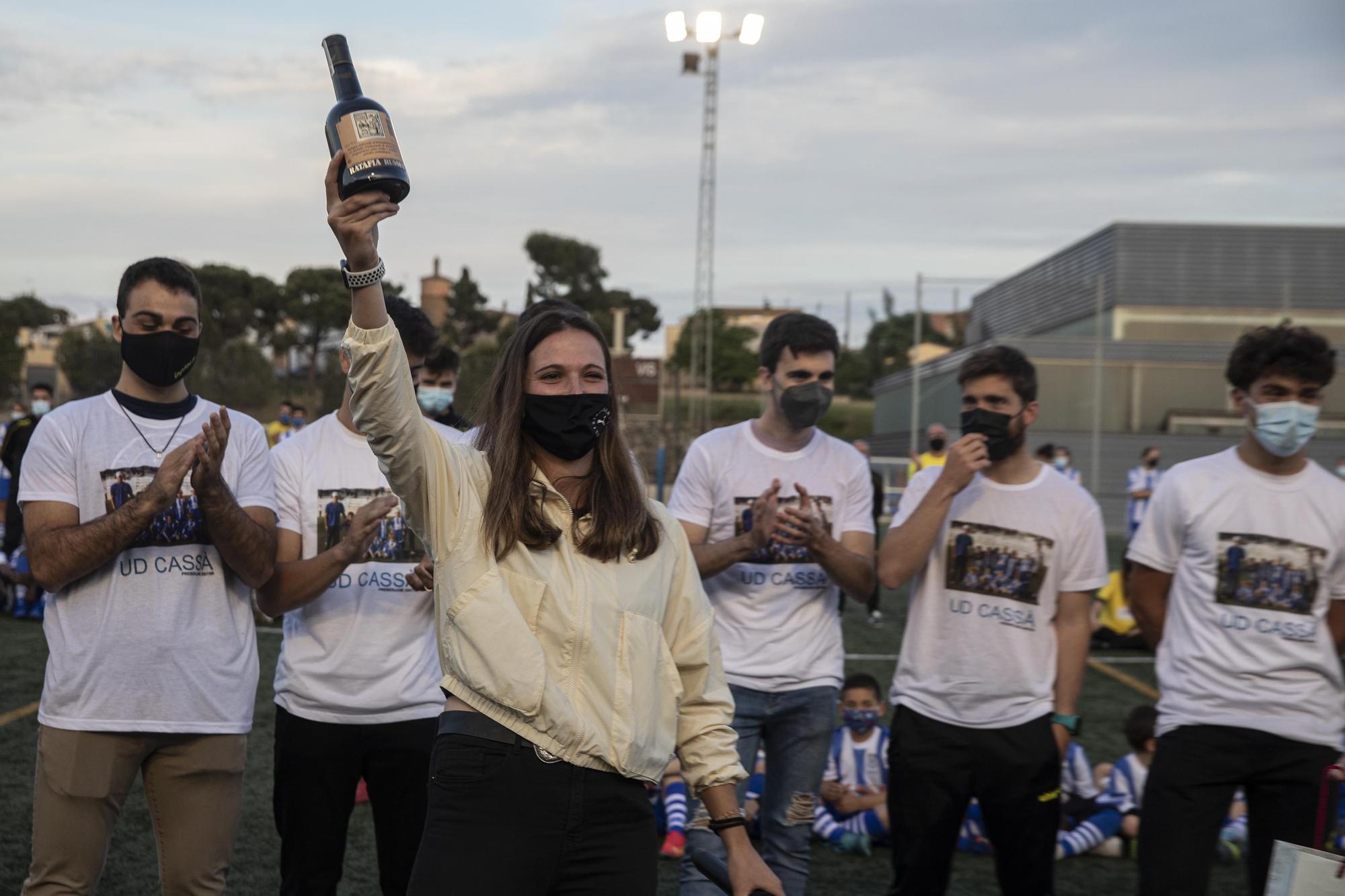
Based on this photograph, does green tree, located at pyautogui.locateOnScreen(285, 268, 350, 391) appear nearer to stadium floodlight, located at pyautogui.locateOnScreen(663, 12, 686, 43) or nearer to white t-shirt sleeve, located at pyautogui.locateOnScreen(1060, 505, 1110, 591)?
stadium floodlight, located at pyautogui.locateOnScreen(663, 12, 686, 43)

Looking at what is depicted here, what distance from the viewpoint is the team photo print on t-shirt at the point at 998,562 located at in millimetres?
4277

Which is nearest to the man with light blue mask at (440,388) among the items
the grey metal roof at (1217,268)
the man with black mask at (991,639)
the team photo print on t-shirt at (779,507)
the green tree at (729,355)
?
the team photo print on t-shirt at (779,507)

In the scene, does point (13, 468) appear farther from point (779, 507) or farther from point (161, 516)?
point (779, 507)

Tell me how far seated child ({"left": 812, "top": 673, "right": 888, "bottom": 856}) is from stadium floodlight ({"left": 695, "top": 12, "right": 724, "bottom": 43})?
23.0 meters

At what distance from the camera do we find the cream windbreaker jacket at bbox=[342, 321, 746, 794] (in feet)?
8.39

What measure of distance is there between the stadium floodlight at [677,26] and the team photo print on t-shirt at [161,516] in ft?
84.9

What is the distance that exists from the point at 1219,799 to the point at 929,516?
124 cm

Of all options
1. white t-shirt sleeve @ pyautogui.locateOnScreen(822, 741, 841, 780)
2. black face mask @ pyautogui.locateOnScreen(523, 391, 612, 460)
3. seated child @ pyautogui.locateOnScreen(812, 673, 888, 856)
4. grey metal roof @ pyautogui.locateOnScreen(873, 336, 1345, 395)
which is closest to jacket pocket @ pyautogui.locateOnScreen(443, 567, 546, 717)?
black face mask @ pyautogui.locateOnScreen(523, 391, 612, 460)

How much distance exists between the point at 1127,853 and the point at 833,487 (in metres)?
3.16

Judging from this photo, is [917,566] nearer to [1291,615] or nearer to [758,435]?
[758,435]

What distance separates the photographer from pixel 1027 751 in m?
4.14

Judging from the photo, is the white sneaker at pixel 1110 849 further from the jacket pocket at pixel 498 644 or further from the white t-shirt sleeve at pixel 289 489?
the jacket pocket at pixel 498 644

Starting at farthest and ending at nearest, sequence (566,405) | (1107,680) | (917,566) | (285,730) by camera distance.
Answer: (1107,680) < (917,566) < (285,730) < (566,405)

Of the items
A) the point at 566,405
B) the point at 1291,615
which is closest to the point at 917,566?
the point at 1291,615
